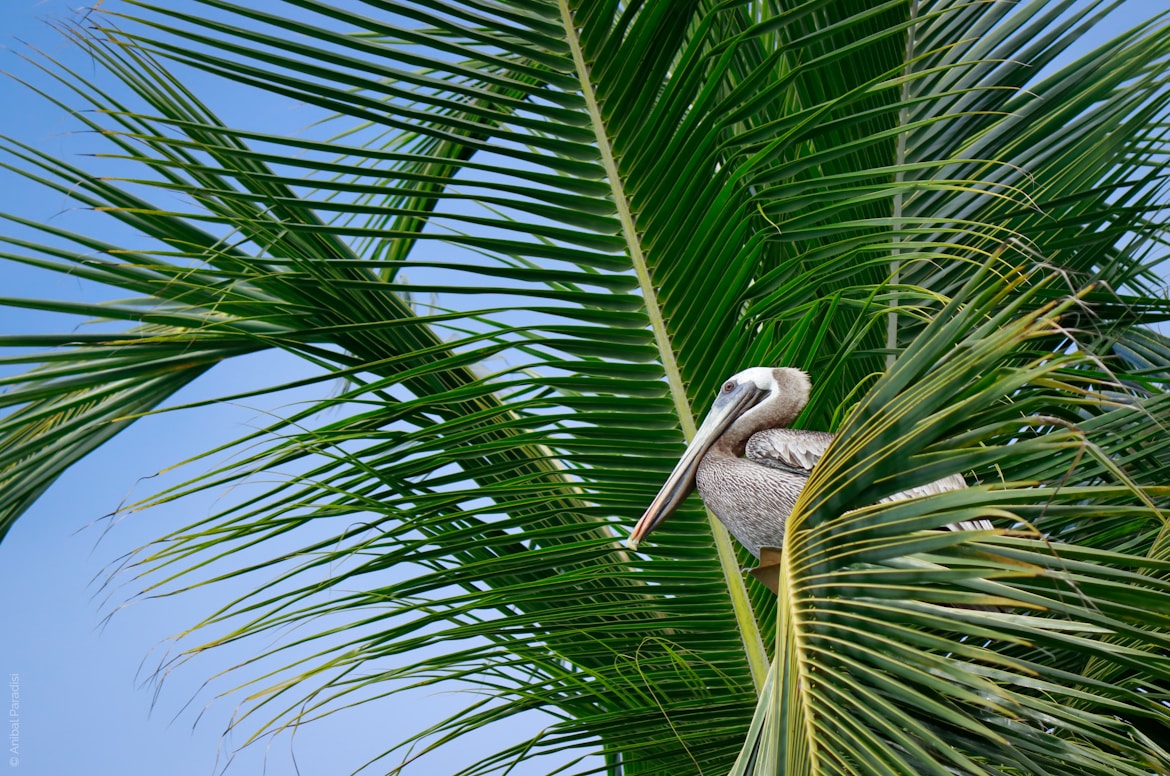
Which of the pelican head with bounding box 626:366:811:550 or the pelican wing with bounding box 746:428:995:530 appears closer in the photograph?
the pelican wing with bounding box 746:428:995:530

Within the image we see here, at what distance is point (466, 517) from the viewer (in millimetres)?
1857

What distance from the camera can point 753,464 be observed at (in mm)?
1534

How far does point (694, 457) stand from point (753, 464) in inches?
4.6

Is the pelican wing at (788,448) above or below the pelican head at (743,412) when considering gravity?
below

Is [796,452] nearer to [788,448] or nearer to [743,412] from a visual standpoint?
[788,448]

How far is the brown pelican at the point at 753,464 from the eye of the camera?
4.75 feet

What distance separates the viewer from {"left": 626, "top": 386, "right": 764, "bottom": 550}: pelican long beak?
1.57 m

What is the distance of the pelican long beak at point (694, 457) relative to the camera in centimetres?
157

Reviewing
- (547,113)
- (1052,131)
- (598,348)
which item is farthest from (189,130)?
(1052,131)

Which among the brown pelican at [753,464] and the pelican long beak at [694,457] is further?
the pelican long beak at [694,457]

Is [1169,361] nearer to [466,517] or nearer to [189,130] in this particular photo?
[466,517]

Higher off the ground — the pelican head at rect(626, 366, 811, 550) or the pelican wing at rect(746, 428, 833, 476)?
the pelican head at rect(626, 366, 811, 550)

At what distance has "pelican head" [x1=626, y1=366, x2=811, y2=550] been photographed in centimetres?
162

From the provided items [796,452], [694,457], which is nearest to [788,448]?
[796,452]
